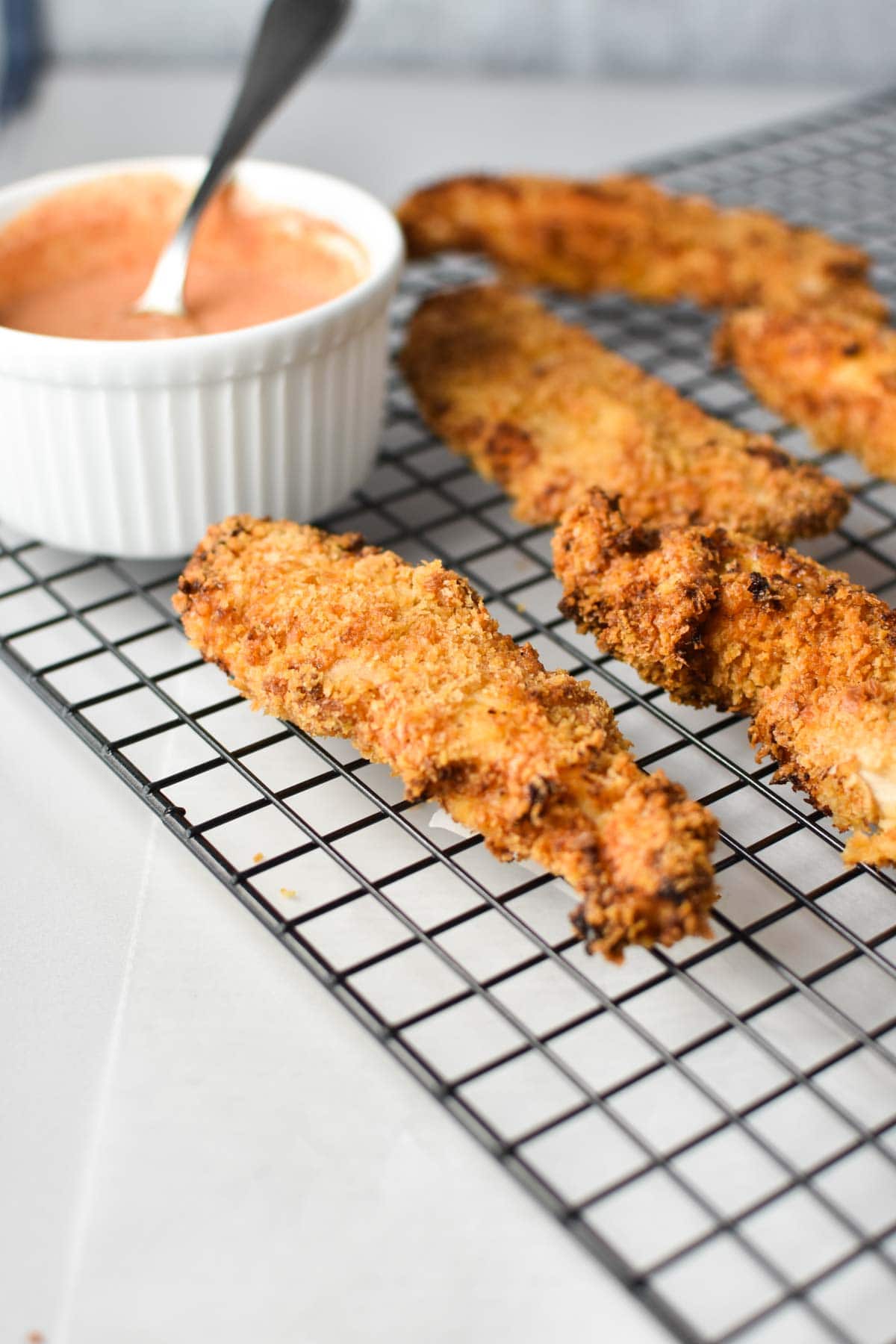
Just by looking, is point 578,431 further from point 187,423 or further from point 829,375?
point 187,423

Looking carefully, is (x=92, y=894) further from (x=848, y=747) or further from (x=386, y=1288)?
(x=848, y=747)

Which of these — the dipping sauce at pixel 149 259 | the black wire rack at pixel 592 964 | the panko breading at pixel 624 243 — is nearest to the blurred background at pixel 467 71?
the panko breading at pixel 624 243

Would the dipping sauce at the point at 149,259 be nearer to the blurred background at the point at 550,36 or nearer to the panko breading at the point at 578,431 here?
the panko breading at the point at 578,431

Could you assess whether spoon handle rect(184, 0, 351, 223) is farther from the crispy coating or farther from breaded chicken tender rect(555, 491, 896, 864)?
breaded chicken tender rect(555, 491, 896, 864)

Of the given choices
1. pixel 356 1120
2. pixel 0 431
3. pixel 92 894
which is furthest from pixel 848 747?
pixel 0 431

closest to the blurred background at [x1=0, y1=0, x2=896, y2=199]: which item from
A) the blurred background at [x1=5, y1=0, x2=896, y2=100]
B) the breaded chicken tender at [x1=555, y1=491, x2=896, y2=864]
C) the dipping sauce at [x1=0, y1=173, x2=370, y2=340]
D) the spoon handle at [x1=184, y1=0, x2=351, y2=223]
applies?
the blurred background at [x1=5, y1=0, x2=896, y2=100]

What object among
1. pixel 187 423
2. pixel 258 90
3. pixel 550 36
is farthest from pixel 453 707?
pixel 550 36

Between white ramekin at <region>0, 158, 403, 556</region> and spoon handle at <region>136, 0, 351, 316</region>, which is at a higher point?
spoon handle at <region>136, 0, 351, 316</region>
